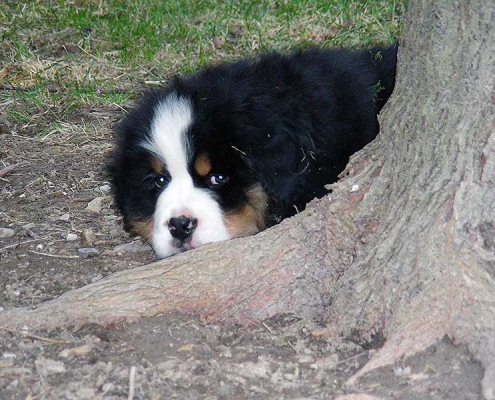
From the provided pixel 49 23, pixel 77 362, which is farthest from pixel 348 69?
pixel 49 23

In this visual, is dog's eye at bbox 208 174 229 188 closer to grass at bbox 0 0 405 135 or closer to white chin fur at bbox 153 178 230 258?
white chin fur at bbox 153 178 230 258

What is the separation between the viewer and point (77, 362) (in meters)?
2.64

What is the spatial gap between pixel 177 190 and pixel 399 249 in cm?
127

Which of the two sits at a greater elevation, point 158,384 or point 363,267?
point 363,267

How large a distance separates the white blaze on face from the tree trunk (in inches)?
19.3

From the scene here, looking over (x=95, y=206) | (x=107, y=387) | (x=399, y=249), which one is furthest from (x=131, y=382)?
(x=95, y=206)

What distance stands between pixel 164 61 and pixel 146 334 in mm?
3778

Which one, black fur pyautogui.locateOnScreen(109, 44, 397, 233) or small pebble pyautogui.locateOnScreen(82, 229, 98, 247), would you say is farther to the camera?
small pebble pyautogui.locateOnScreen(82, 229, 98, 247)

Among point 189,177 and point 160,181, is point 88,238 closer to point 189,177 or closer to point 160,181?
point 160,181

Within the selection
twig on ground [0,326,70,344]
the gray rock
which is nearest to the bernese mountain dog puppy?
twig on ground [0,326,70,344]

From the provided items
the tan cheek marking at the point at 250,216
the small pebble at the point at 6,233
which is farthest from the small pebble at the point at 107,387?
the small pebble at the point at 6,233

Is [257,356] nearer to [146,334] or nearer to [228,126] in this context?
[146,334]

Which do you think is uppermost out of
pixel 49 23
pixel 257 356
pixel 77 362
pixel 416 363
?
pixel 416 363

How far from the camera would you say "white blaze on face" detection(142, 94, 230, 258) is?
11.7 ft
